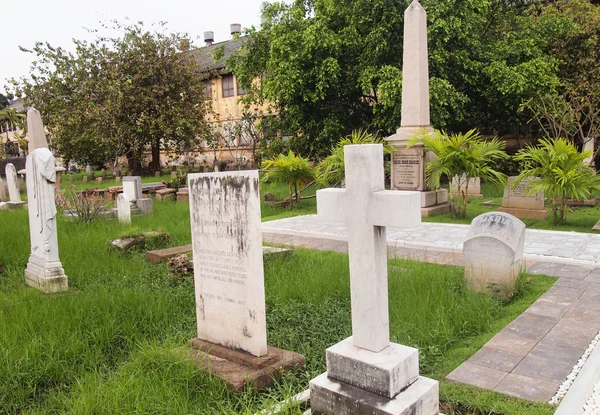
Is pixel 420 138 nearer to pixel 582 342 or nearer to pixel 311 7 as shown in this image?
pixel 582 342

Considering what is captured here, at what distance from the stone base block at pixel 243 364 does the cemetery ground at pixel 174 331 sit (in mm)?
72

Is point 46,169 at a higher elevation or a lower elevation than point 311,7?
lower

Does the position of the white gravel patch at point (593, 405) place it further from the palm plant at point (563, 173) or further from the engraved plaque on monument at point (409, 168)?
the engraved plaque on monument at point (409, 168)

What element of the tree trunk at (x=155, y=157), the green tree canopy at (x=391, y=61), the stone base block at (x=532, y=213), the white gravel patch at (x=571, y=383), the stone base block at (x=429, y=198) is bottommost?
the white gravel patch at (x=571, y=383)

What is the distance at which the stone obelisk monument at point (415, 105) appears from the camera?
11695 mm

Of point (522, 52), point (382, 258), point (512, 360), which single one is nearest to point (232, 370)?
point (382, 258)

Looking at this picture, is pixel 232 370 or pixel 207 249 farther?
pixel 207 249

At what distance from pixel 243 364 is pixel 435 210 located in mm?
8672

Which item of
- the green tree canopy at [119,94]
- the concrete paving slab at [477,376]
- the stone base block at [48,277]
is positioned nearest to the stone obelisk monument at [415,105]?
the stone base block at [48,277]

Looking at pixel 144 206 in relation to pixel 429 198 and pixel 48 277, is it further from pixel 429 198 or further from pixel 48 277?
pixel 429 198

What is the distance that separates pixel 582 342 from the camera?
408 centimetres

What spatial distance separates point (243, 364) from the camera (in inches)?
144

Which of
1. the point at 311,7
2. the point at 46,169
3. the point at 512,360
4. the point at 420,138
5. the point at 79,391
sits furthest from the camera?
the point at 311,7

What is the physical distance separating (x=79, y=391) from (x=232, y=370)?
1023 millimetres
